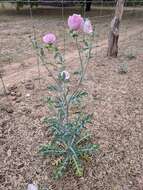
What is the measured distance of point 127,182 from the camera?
180cm

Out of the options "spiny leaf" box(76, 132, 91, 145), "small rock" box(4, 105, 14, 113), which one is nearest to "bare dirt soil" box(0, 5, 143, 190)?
"small rock" box(4, 105, 14, 113)

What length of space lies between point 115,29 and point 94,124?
2224 millimetres

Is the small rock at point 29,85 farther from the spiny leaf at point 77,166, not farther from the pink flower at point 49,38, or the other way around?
the pink flower at point 49,38

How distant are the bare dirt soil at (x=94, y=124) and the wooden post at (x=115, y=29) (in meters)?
0.16

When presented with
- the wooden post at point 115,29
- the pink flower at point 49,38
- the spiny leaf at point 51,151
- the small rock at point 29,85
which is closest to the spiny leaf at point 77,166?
the spiny leaf at point 51,151

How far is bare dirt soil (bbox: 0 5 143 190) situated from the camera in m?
1.80

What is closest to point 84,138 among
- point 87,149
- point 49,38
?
point 87,149

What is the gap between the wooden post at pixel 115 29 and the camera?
13.1 ft

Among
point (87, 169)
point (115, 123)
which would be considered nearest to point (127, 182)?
point (87, 169)

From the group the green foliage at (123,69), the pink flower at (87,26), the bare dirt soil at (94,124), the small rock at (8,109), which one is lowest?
the bare dirt soil at (94,124)

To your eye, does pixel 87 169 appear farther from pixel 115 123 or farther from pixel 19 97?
pixel 19 97

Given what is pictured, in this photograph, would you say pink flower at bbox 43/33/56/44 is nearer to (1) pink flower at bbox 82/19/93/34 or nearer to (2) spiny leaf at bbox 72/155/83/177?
(1) pink flower at bbox 82/19/93/34

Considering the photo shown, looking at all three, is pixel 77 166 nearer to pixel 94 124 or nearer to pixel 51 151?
pixel 51 151

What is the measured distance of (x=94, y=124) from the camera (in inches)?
92.0
